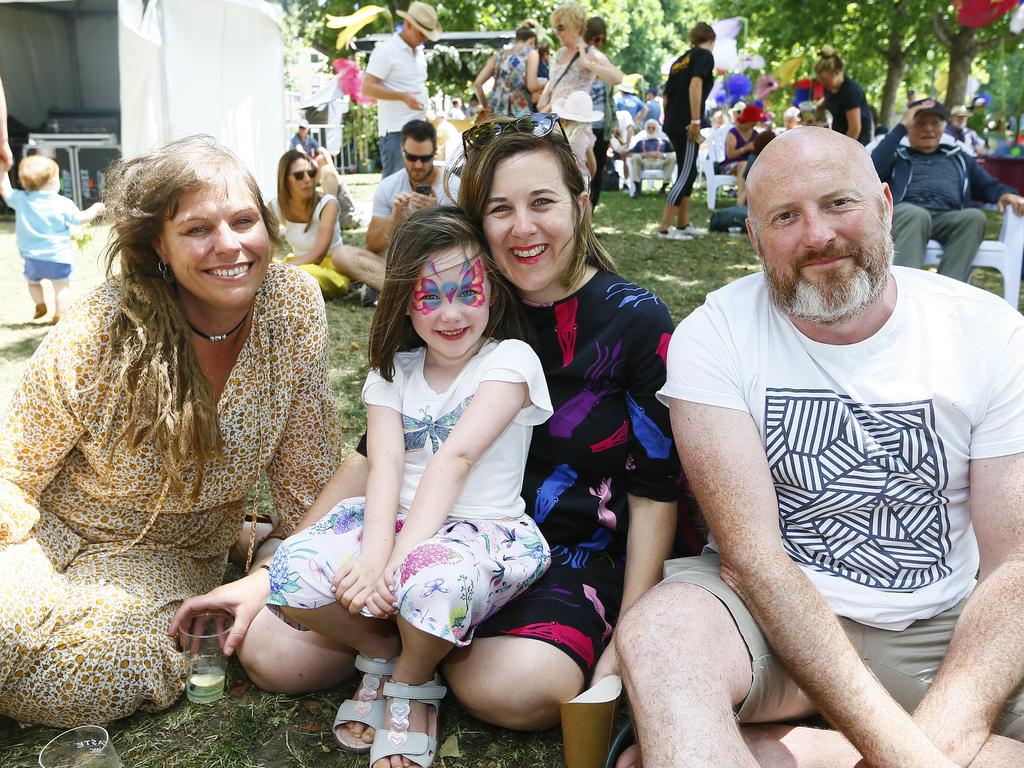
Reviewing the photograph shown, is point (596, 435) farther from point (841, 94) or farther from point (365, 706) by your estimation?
point (841, 94)

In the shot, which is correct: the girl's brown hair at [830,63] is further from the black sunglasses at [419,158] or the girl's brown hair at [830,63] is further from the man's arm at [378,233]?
the man's arm at [378,233]

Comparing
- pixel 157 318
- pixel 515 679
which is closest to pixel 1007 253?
pixel 515 679

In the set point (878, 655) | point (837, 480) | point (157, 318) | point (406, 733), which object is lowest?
point (406, 733)

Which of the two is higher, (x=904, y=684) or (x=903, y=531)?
(x=903, y=531)

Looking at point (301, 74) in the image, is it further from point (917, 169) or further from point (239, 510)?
point (239, 510)

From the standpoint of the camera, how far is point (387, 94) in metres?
8.24

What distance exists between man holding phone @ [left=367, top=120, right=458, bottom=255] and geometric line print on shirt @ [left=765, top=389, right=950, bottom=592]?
4.54 meters

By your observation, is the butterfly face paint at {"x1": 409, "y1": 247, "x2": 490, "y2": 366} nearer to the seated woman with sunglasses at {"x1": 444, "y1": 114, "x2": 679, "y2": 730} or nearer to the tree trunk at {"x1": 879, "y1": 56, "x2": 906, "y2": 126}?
the seated woman with sunglasses at {"x1": 444, "y1": 114, "x2": 679, "y2": 730}

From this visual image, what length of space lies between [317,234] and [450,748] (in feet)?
19.0

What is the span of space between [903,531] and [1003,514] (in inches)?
8.2

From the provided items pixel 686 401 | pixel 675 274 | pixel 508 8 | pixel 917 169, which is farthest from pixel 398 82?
pixel 508 8

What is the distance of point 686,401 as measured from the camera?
2078mm

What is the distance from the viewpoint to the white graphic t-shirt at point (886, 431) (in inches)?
77.4

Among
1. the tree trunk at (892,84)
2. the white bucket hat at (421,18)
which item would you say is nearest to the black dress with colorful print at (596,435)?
the white bucket hat at (421,18)
